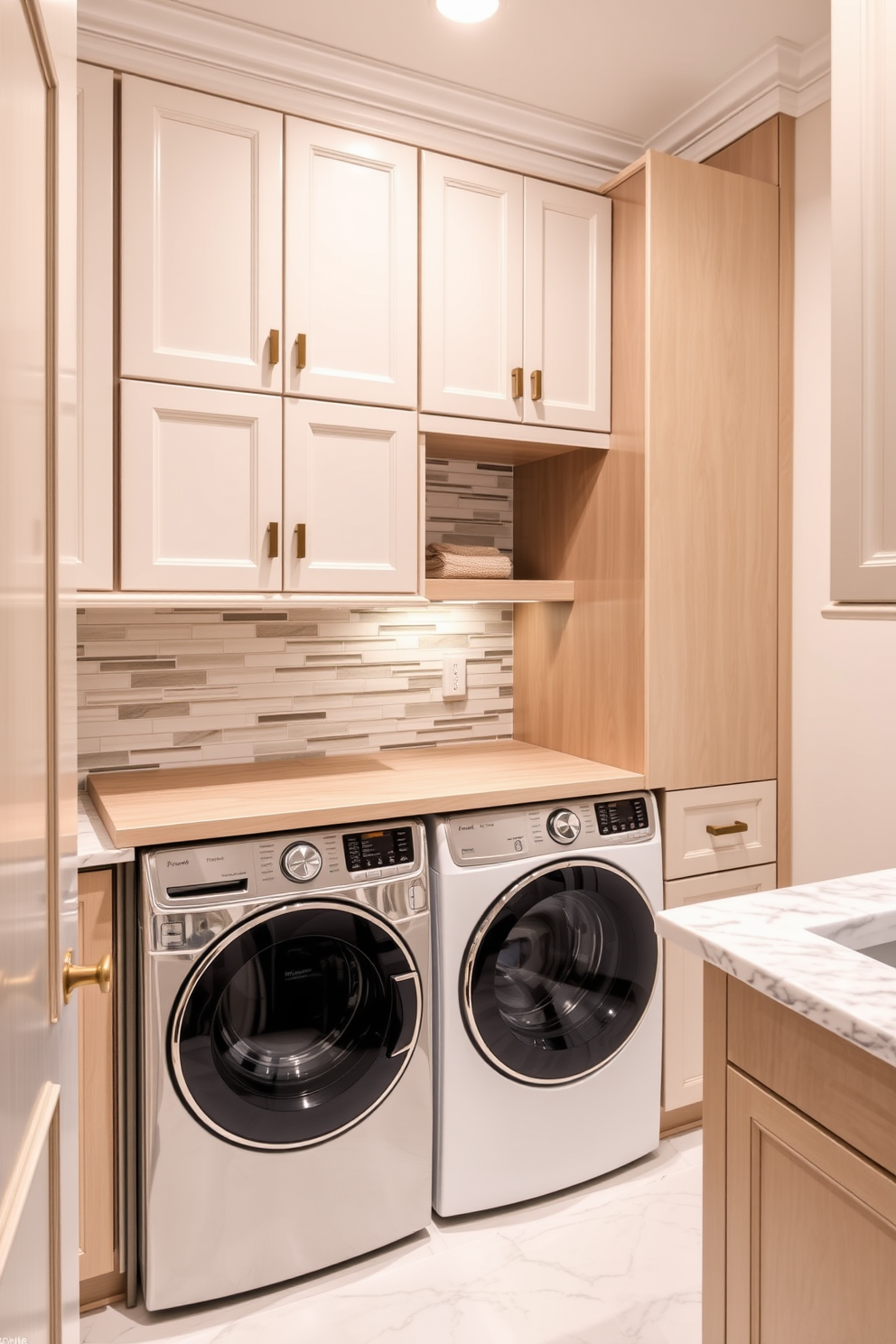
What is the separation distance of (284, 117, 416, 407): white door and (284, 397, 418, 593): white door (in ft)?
0.21

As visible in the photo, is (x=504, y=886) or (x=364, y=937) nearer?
(x=364, y=937)

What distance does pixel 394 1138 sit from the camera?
194cm

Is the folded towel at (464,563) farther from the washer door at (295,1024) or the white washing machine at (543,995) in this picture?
the washer door at (295,1024)

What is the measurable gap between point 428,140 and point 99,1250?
267cm

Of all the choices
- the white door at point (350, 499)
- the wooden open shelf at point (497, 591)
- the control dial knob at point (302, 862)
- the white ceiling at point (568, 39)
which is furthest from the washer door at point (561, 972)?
the white ceiling at point (568, 39)

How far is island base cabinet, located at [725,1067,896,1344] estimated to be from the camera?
3.09 ft

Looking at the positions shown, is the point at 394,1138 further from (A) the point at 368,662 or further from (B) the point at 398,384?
(B) the point at 398,384

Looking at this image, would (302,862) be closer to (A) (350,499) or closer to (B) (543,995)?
(B) (543,995)

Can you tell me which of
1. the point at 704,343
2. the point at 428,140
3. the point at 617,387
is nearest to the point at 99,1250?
the point at 617,387

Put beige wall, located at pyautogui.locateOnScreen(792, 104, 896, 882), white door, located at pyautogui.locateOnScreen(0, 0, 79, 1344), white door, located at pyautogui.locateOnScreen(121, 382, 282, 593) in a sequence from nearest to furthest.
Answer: white door, located at pyautogui.locateOnScreen(0, 0, 79, 1344) < white door, located at pyautogui.locateOnScreen(121, 382, 282, 593) < beige wall, located at pyautogui.locateOnScreen(792, 104, 896, 882)

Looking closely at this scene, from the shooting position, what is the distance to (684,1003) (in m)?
2.33

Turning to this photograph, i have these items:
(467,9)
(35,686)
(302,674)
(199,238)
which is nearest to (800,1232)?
(35,686)

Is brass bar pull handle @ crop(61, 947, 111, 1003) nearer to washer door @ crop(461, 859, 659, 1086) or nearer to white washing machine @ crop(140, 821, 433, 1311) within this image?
white washing machine @ crop(140, 821, 433, 1311)

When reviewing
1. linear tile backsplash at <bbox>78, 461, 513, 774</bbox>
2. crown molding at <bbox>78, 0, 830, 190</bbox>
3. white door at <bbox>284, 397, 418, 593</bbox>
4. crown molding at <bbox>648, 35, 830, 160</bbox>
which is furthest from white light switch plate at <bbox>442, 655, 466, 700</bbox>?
crown molding at <bbox>648, 35, 830, 160</bbox>
